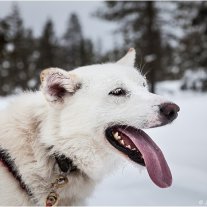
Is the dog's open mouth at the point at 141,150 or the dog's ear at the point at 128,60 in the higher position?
the dog's ear at the point at 128,60

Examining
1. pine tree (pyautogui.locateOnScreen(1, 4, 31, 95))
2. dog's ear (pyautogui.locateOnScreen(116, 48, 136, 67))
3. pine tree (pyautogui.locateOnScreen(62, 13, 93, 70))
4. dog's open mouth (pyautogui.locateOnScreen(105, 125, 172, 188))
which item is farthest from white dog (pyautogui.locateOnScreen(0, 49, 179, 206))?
pine tree (pyautogui.locateOnScreen(62, 13, 93, 70))

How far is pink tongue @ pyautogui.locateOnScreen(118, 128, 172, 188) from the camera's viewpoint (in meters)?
3.22

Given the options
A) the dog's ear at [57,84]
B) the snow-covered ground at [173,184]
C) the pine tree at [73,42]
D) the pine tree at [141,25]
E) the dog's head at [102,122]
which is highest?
the dog's ear at [57,84]

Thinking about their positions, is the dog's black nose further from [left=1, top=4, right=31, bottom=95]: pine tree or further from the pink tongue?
[left=1, top=4, right=31, bottom=95]: pine tree

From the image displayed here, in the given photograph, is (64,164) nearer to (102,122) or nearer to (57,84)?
(102,122)

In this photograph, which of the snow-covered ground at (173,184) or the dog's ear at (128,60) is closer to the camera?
the dog's ear at (128,60)

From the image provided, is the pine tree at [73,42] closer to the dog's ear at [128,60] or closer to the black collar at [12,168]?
the dog's ear at [128,60]

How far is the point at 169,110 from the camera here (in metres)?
3.14

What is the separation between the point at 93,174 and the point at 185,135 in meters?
4.48

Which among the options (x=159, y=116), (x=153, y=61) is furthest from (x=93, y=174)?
(x=153, y=61)

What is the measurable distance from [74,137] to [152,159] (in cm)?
62

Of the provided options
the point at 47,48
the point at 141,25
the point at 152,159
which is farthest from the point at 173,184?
the point at 47,48

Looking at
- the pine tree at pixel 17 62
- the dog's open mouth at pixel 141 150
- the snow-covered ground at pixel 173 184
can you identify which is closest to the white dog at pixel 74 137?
the dog's open mouth at pixel 141 150

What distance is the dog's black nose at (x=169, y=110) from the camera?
313 cm
